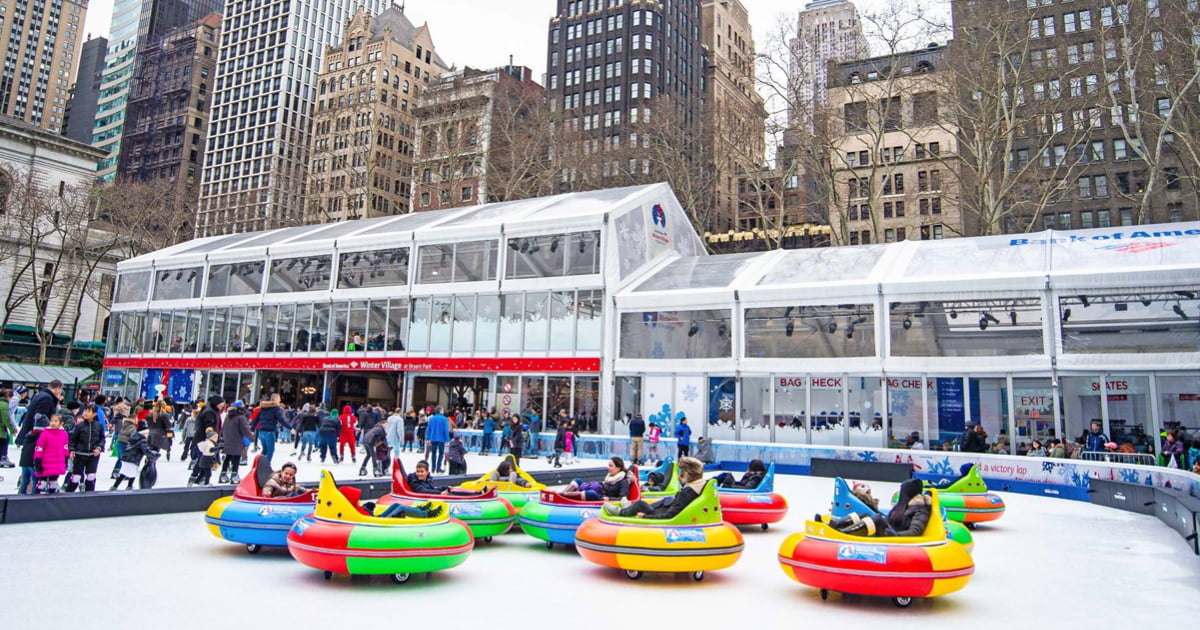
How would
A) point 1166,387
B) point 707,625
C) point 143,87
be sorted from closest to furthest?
→ point 707,625 → point 1166,387 → point 143,87

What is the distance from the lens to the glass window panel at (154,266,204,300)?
42000 millimetres

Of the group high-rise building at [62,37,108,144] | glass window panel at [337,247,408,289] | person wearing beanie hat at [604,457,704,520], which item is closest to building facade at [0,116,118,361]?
glass window panel at [337,247,408,289]

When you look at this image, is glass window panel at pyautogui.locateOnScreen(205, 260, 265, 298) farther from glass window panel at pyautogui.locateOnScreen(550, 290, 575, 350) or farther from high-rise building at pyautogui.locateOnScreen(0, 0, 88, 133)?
high-rise building at pyautogui.locateOnScreen(0, 0, 88, 133)

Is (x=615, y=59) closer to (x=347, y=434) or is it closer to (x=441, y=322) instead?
(x=441, y=322)

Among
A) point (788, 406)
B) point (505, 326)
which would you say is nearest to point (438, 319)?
point (505, 326)

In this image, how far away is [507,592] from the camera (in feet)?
27.8

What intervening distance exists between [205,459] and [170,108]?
134m

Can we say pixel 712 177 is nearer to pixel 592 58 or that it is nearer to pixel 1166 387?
pixel 1166 387

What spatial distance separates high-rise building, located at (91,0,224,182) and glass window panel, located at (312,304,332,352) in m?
116

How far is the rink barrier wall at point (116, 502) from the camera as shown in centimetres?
1128

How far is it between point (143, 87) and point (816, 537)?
152m

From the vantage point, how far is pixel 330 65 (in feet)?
359

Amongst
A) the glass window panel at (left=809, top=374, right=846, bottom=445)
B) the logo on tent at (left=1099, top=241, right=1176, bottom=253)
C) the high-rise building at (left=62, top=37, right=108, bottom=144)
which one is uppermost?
the high-rise building at (left=62, top=37, right=108, bottom=144)

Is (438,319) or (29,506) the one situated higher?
(438,319)
